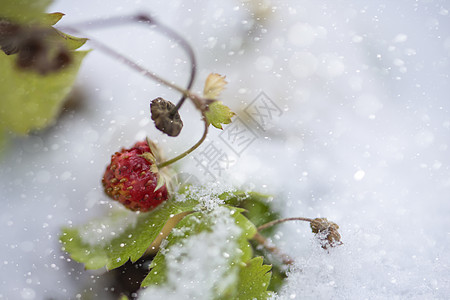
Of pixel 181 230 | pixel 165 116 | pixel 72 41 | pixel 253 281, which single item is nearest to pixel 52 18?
pixel 72 41

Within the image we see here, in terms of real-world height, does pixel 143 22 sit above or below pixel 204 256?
above

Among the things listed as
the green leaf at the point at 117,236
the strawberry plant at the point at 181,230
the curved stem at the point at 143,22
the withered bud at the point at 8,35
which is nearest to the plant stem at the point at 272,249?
the strawberry plant at the point at 181,230

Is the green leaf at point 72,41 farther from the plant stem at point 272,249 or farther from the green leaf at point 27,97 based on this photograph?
the plant stem at point 272,249

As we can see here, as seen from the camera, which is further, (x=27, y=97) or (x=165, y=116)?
(x=27, y=97)

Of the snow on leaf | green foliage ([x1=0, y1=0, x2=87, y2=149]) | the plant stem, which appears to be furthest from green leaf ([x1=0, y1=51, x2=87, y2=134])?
the plant stem

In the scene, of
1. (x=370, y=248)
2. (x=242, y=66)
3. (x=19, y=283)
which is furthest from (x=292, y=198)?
(x=19, y=283)

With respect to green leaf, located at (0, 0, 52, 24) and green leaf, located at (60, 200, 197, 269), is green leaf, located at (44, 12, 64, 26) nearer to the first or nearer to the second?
green leaf, located at (0, 0, 52, 24)

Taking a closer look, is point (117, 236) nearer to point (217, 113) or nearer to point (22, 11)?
point (217, 113)
